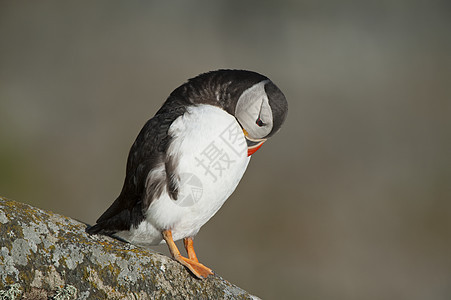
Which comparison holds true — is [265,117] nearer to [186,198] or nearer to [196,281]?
[186,198]

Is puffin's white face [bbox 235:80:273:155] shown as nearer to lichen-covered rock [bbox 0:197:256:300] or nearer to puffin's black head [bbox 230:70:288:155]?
puffin's black head [bbox 230:70:288:155]

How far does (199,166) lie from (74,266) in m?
1.00

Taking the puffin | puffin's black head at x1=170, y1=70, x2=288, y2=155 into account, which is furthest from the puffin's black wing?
puffin's black head at x1=170, y1=70, x2=288, y2=155

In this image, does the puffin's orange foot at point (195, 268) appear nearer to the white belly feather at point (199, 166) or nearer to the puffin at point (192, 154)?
the puffin at point (192, 154)

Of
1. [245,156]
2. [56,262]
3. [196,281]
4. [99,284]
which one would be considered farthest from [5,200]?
[245,156]

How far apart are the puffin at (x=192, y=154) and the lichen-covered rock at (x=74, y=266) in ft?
1.10

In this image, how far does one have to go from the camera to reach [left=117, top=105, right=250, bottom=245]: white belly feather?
3111 millimetres

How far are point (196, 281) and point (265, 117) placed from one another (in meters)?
1.12

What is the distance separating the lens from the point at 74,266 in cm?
240

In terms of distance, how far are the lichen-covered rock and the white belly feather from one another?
46 centimetres

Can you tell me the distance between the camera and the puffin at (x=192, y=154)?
10.2ft

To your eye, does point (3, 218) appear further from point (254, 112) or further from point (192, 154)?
point (254, 112)

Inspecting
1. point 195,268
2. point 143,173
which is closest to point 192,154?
point 143,173

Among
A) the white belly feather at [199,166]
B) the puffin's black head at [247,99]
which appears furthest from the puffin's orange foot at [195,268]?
the puffin's black head at [247,99]
